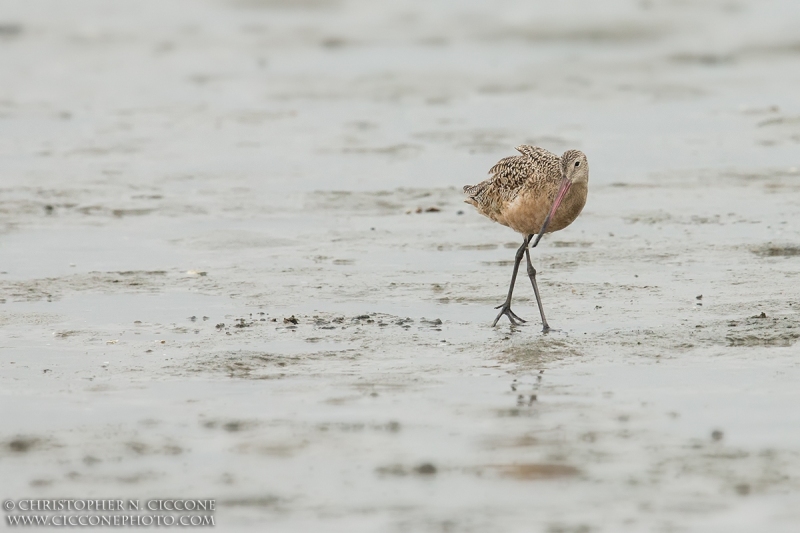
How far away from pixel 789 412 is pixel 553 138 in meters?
8.50

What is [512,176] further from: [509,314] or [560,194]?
[509,314]

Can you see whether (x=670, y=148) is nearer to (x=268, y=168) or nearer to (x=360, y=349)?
(x=268, y=168)

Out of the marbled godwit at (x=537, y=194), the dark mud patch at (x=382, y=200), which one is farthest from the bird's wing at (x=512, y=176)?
the dark mud patch at (x=382, y=200)

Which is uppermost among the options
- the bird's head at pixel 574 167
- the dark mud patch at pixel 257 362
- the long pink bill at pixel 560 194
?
the bird's head at pixel 574 167

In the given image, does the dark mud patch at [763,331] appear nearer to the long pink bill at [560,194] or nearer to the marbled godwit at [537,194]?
the marbled godwit at [537,194]

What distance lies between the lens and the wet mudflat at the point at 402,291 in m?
5.69

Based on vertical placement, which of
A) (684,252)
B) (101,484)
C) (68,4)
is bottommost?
(101,484)

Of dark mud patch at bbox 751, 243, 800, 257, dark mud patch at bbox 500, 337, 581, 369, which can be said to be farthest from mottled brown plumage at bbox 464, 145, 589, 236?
dark mud patch at bbox 751, 243, 800, 257

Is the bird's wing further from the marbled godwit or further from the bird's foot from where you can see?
the bird's foot

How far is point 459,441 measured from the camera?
6117 mm

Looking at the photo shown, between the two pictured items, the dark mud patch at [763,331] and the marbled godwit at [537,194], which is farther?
the marbled godwit at [537,194]

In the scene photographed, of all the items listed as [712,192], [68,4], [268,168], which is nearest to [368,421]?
[712,192]

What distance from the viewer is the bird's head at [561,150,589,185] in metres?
8.55

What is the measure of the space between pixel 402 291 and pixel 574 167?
4.67ft
